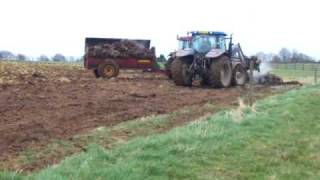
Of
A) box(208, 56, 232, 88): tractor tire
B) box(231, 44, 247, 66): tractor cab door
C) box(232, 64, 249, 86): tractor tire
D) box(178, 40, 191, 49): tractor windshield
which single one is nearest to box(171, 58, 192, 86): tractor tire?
box(208, 56, 232, 88): tractor tire

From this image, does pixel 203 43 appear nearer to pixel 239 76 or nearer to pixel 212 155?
pixel 239 76

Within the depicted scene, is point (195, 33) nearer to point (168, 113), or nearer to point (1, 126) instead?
point (168, 113)

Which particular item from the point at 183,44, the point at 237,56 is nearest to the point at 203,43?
the point at 237,56

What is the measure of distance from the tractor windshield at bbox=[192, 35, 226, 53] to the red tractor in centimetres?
850

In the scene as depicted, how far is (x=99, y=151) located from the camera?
8828mm

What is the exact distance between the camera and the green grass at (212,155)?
7.80m

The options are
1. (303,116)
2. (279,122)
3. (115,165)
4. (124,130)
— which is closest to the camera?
(115,165)

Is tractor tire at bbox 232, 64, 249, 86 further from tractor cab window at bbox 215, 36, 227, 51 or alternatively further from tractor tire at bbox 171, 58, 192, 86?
tractor tire at bbox 171, 58, 192, 86

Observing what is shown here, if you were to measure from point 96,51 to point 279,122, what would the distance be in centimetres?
2310

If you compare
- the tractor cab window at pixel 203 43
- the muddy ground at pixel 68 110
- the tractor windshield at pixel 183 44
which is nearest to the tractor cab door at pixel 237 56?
the tractor cab window at pixel 203 43

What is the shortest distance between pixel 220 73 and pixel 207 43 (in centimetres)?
216

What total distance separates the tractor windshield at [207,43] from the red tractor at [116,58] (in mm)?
8495

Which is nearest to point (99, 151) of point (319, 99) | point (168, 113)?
point (168, 113)

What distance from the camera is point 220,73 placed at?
26.0 metres
